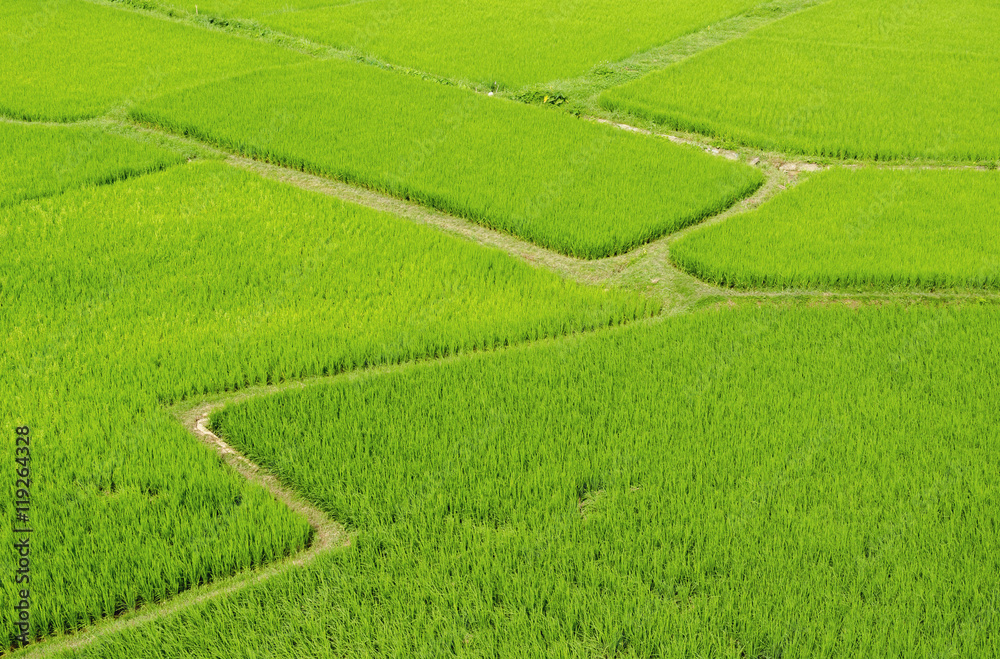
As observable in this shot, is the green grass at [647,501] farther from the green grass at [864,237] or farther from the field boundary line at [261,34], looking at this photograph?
the field boundary line at [261,34]

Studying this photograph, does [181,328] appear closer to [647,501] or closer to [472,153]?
[647,501]

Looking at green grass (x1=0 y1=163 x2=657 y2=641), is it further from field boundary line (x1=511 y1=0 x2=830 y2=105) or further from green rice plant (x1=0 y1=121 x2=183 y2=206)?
field boundary line (x1=511 y1=0 x2=830 y2=105)

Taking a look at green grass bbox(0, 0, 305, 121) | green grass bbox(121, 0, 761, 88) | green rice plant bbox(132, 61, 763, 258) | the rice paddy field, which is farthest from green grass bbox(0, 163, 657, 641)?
green grass bbox(121, 0, 761, 88)

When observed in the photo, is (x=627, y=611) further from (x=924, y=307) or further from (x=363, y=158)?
(x=363, y=158)

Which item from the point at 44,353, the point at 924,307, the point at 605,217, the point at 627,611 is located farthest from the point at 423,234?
the point at 627,611

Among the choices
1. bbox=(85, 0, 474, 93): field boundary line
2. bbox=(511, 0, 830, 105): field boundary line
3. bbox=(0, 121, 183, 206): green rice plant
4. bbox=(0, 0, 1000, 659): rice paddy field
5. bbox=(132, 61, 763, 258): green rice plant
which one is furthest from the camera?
bbox=(85, 0, 474, 93): field boundary line

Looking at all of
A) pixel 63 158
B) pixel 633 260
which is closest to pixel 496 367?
pixel 633 260
